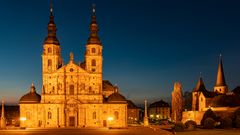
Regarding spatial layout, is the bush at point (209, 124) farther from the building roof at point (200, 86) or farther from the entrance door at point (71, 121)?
the building roof at point (200, 86)

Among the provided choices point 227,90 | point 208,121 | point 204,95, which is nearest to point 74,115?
point 208,121

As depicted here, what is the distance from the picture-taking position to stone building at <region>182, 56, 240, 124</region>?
3644 inches

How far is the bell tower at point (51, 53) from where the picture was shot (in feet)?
282

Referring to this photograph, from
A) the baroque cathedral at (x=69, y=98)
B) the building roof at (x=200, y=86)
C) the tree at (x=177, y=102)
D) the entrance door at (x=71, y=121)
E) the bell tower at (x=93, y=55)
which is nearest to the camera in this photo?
the baroque cathedral at (x=69, y=98)

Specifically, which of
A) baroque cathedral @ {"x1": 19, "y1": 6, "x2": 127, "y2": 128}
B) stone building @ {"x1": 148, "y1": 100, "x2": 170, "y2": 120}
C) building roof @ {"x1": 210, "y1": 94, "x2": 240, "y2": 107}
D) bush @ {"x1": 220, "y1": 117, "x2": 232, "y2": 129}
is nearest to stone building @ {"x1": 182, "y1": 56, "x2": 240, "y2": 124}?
building roof @ {"x1": 210, "y1": 94, "x2": 240, "y2": 107}

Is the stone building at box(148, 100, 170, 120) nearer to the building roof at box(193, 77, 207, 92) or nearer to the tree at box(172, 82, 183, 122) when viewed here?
the building roof at box(193, 77, 207, 92)

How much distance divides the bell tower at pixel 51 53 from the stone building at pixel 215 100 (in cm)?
3603

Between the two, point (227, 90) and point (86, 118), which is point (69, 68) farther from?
point (227, 90)

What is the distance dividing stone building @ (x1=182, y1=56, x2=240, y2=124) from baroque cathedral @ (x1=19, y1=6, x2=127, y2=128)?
21151 millimetres

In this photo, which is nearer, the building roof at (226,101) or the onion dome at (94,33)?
the onion dome at (94,33)

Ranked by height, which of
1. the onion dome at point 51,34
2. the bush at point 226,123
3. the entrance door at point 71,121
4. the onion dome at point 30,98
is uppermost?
the onion dome at point 51,34

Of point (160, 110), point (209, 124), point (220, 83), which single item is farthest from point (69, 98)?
point (160, 110)

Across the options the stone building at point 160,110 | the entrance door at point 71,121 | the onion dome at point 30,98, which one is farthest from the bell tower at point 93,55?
the stone building at point 160,110

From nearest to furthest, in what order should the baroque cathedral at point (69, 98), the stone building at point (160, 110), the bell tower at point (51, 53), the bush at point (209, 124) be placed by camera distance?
the bush at point (209, 124)
the baroque cathedral at point (69, 98)
the bell tower at point (51, 53)
the stone building at point (160, 110)
